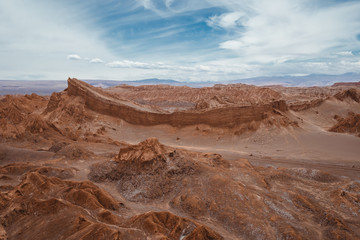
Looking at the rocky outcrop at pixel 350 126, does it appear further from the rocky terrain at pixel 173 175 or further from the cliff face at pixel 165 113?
the cliff face at pixel 165 113

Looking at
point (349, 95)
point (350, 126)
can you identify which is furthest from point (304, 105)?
point (350, 126)

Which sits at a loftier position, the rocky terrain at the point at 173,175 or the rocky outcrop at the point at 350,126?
the rocky outcrop at the point at 350,126

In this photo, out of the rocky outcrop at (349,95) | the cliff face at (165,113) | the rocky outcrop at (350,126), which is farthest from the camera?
the rocky outcrop at (349,95)

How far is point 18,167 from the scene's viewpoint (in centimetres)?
1072

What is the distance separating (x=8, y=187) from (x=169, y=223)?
6.19m

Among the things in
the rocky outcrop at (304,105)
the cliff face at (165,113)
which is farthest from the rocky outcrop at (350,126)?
the rocky outcrop at (304,105)

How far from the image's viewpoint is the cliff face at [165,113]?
68.3 feet

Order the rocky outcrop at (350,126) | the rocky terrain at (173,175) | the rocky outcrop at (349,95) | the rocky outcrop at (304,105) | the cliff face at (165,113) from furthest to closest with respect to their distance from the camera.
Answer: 1. the rocky outcrop at (349,95)
2. the rocky outcrop at (304,105)
3. the cliff face at (165,113)
4. the rocky outcrop at (350,126)
5. the rocky terrain at (173,175)

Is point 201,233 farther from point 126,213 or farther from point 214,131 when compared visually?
point 214,131

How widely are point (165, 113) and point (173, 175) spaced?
13.6 m

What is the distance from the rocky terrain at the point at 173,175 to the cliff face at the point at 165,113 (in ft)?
0.31

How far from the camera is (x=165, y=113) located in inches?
920

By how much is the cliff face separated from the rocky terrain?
0.10 metres

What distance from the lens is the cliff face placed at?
20.8 metres
